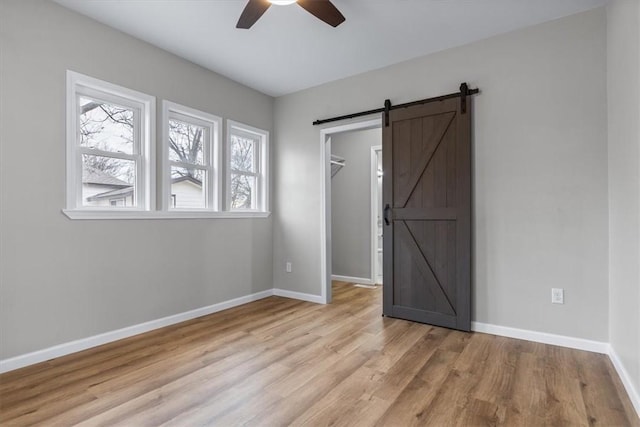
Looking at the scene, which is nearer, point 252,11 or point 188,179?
point 252,11

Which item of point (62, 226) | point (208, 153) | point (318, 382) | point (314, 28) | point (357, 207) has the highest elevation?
point (314, 28)

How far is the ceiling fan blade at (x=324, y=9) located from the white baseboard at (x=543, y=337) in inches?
115

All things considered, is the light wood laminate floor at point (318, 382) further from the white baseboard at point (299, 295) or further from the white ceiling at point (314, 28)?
the white ceiling at point (314, 28)

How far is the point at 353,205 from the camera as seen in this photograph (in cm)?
544

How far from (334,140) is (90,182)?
3.64 m

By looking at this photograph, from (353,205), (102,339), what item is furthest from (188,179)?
(353,205)

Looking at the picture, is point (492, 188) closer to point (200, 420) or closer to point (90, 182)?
point (200, 420)

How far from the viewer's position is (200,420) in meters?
1.78

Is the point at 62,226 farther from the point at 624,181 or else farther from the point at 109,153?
the point at 624,181

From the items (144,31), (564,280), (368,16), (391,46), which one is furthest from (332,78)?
(564,280)

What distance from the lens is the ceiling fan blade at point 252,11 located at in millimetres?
2277

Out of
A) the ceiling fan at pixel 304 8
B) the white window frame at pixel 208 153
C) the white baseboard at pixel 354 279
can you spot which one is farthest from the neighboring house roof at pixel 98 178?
the white baseboard at pixel 354 279

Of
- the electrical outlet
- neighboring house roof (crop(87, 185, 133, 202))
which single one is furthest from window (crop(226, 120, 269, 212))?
the electrical outlet

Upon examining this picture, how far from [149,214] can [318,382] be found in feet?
7.22
